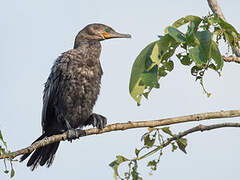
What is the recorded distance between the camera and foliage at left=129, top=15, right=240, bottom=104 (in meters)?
1.68

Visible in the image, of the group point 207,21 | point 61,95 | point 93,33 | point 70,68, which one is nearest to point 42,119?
point 61,95

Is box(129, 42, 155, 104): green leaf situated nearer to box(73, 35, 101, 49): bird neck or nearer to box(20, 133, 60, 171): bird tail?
box(20, 133, 60, 171): bird tail

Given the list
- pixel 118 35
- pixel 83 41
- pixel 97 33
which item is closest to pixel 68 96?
pixel 83 41

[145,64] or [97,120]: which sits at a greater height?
[145,64]

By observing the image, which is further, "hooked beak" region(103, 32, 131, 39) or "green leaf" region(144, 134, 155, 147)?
"hooked beak" region(103, 32, 131, 39)

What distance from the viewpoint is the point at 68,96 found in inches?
215

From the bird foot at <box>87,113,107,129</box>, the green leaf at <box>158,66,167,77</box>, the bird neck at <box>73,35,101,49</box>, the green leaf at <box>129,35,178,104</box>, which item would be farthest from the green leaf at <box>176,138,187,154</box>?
the bird neck at <box>73,35,101,49</box>

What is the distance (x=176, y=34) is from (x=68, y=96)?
3873mm

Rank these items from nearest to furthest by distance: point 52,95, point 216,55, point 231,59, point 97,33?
1. point 216,55
2. point 231,59
3. point 52,95
4. point 97,33

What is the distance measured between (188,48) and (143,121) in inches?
34.6

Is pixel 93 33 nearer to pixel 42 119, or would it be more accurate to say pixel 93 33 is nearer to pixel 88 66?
pixel 88 66

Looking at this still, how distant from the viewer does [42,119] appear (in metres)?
5.60

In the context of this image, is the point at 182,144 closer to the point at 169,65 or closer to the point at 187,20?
the point at 169,65

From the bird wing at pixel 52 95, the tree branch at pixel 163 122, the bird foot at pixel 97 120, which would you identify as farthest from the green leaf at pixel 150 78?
the bird wing at pixel 52 95
